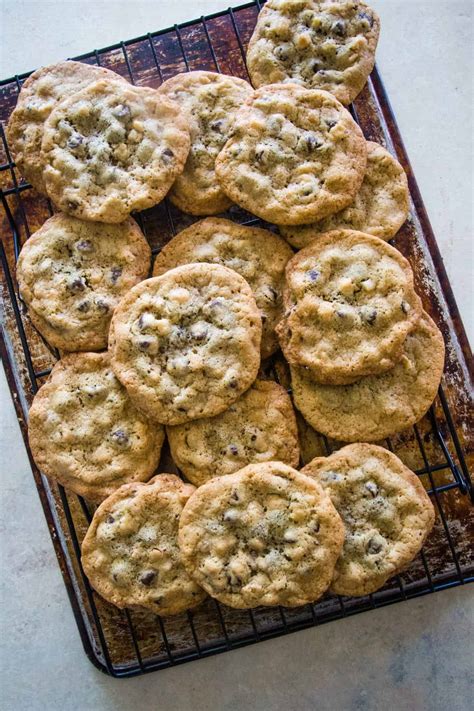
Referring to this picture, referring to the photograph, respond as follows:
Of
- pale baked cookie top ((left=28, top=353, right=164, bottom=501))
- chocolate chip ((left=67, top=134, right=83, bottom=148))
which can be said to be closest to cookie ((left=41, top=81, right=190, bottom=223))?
chocolate chip ((left=67, top=134, right=83, bottom=148))

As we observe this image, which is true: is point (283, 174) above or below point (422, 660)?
above

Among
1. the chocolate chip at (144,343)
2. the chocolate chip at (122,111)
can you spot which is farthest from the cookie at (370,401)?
the chocolate chip at (122,111)

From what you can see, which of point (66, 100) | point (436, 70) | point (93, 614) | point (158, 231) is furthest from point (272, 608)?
point (436, 70)

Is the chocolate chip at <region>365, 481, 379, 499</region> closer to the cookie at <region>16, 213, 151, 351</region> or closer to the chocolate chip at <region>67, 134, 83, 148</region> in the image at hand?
the cookie at <region>16, 213, 151, 351</region>

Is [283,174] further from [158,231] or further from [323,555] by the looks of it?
[323,555]

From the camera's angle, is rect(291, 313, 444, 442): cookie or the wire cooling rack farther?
the wire cooling rack

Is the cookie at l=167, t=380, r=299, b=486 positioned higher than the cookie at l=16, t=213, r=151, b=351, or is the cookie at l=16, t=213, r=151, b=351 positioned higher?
the cookie at l=16, t=213, r=151, b=351

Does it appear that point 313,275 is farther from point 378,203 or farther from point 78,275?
point 78,275
